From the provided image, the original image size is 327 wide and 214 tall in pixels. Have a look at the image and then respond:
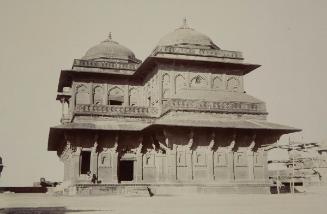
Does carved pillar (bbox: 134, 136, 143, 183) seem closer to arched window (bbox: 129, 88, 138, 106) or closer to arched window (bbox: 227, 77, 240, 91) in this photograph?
arched window (bbox: 129, 88, 138, 106)

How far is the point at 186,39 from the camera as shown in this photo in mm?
26000

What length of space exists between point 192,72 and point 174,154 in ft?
21.3

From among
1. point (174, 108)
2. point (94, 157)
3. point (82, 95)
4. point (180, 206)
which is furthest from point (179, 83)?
point (180, 206)

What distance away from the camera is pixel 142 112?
2333 centimetres

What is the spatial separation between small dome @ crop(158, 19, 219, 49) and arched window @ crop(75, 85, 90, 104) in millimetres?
5814

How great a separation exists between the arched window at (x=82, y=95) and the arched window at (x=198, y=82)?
6680mm

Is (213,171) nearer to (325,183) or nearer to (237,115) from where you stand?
(237,115)

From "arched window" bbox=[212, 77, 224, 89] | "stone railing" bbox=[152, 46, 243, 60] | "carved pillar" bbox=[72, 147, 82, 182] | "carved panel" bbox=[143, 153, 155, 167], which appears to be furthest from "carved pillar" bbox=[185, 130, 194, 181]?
"stone railing" bbox=[152, 46, 243, 60]

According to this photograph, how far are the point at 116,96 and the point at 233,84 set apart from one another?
750cm

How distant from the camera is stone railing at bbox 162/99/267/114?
20875 mm

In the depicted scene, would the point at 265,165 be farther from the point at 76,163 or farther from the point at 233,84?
the point at 76,163

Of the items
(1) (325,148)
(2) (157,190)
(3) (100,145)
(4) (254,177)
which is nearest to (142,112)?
(3) (100,145)

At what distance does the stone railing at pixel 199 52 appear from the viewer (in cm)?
2388

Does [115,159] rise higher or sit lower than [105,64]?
lower
